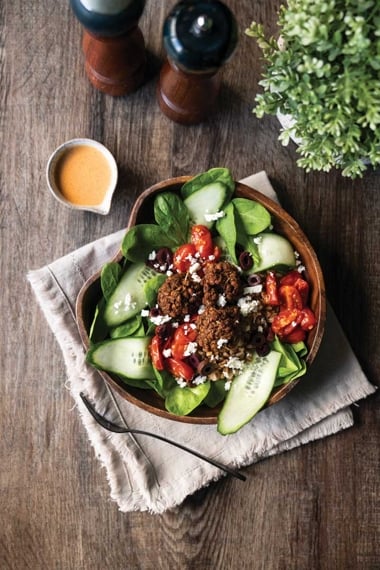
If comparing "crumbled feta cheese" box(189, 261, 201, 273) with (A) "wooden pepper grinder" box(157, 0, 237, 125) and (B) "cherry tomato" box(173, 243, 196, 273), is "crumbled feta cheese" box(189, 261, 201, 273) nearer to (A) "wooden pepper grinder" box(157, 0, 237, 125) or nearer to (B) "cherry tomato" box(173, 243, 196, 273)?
(B) "cherry tomato" box(173, 243, 196, 273)

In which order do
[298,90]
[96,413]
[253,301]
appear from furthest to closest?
1. [96,413]
2. [253,301]
3. [298,90]

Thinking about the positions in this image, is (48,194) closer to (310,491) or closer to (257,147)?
(257,147)

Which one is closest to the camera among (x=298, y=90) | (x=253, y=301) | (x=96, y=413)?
(x=298, y=90)

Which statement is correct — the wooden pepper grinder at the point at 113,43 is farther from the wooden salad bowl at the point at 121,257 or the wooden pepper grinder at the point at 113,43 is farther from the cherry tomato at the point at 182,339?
the cherry tomato at the point at 182,339

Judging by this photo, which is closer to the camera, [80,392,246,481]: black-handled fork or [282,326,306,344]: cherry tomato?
[282,326,306,344]: cherry tomato

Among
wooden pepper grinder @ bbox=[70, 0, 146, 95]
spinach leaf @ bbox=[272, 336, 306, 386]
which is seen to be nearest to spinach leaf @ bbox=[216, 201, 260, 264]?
spinach leaf @ bbox=[272, 336, 306, 386]

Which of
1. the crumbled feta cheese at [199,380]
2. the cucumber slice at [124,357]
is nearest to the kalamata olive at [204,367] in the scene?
the crumbled feta cheese at [199,380]

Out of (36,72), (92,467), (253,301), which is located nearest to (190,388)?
(253,301)
